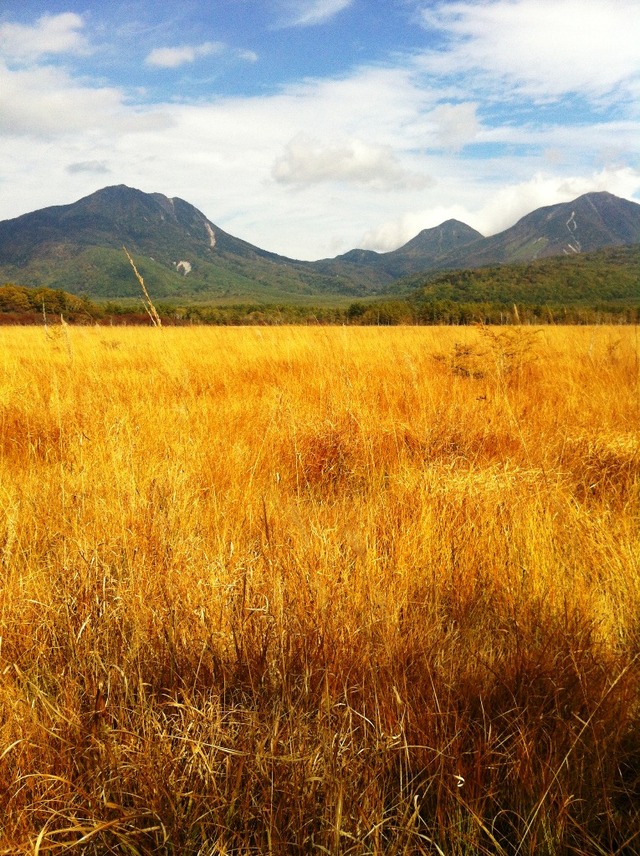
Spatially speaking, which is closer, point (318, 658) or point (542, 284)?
point (318, 658)

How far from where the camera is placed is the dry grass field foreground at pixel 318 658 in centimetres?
93

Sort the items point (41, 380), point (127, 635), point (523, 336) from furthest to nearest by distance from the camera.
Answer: point (523, 336)
point (41, 380)
point (127, 635)

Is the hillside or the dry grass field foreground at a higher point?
the hillside

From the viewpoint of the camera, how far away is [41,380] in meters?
5.19

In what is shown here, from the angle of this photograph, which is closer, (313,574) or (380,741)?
(380,741)

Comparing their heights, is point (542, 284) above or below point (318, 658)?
above

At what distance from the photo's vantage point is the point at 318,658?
1.30m

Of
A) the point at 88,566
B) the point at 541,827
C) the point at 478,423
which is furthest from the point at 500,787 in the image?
the point at 478,423

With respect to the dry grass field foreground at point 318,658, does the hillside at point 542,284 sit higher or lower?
higher

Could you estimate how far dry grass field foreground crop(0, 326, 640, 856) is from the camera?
3.05 feet

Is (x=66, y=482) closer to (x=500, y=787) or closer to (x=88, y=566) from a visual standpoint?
(x=88, y=566)

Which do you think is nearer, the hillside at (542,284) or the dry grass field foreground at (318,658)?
the dry grass field foreground at (318,658)

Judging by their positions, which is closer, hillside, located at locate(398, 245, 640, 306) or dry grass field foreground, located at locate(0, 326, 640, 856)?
dry grass field foreground, located at locate(0, 326, 640, 856)

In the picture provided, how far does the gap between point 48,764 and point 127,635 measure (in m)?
0.44
